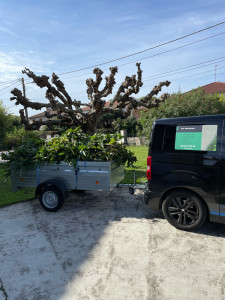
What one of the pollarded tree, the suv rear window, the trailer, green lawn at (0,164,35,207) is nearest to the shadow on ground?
green lawn at (0,164,35,207)

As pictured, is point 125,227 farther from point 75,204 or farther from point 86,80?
point 86,80

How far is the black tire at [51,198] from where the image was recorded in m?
4.89

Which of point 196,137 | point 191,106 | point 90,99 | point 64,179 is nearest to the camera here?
point 196,137

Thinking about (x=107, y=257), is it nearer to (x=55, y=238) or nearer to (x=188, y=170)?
(x=55, y=238)

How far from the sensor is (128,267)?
3.00 meters

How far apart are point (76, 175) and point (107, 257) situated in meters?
2.09

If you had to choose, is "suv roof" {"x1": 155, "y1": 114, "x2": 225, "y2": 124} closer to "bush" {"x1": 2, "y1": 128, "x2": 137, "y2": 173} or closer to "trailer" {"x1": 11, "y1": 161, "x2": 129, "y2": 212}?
"bush" {"x1": 2, "y1": 128, "x2": 137, "y2": 173}

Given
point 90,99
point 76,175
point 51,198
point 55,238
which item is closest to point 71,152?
point 76,175

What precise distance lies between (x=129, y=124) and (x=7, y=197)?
2482cm

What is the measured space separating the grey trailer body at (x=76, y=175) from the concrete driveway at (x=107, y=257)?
72 centimetres

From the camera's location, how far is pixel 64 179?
16.4ft

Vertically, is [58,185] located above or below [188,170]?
below

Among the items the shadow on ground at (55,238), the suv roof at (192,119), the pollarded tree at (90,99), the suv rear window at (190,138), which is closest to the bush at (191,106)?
the pollarded tree at (90,99)

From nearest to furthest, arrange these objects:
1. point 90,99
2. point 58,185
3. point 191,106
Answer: point 58,185 < point 90,99 < point 191,106
